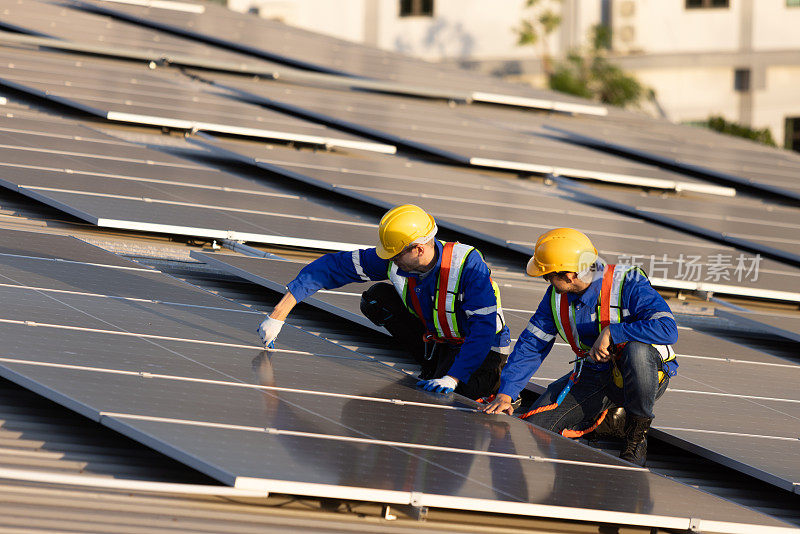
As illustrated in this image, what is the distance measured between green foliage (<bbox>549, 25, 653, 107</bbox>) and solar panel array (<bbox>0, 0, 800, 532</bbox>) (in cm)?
2323

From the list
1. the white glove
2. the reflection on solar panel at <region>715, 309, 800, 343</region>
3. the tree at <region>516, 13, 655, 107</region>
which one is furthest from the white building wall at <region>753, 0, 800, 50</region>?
the white glove

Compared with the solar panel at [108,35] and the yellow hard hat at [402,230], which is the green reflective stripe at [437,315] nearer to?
the yellow hard hat at [402,230]

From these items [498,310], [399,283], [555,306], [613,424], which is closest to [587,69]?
[399,283]

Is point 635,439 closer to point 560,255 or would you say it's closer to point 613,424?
point 613,424

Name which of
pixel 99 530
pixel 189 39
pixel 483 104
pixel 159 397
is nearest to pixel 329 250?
pixel 159 397

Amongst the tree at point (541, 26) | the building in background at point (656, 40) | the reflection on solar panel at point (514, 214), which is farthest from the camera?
the building in background at point (656, 40)

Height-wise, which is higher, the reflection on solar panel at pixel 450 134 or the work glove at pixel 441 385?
the reflection on solar panel at pixel 450 134

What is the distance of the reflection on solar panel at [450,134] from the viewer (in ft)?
57.4

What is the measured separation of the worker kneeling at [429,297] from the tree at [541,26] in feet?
139

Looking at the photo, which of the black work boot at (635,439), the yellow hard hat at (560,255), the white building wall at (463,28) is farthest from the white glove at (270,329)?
the white building wall at (463,28)

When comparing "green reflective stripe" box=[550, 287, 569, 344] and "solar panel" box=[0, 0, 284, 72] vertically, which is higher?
"solar panel" box=[0, 0, 284, 72]

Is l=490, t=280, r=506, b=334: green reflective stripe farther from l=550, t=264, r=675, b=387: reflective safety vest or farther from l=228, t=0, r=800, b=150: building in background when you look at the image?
l=228, t=0, r=800, b=150: building in background

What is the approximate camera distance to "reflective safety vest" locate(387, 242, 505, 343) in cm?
873

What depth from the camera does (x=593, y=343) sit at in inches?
341
